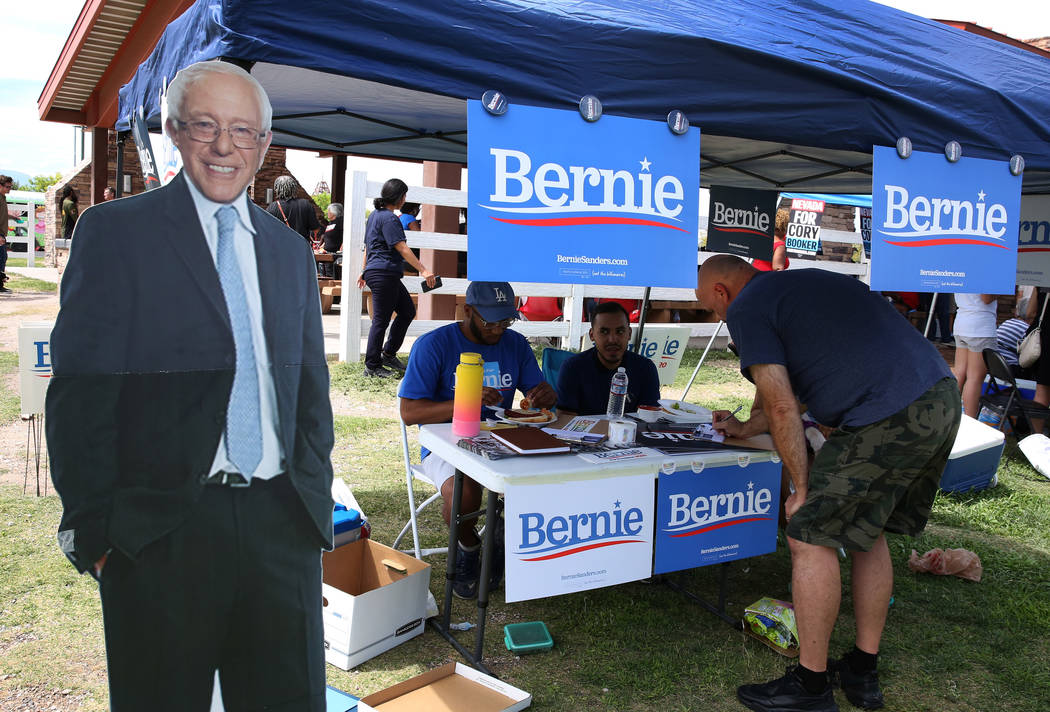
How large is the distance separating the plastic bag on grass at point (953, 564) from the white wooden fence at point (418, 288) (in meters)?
3.47

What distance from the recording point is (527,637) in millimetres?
2959

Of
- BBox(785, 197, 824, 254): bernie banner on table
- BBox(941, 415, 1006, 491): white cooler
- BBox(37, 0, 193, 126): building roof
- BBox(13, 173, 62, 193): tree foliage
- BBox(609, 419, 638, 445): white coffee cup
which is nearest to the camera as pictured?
BBox(609, 419, 638, 445): white coffee cup

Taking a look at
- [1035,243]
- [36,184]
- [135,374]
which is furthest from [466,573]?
[36,184]

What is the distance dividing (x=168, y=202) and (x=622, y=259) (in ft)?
4.63

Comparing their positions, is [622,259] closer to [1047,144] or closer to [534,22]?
[534,22]

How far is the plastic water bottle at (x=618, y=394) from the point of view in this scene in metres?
3.27

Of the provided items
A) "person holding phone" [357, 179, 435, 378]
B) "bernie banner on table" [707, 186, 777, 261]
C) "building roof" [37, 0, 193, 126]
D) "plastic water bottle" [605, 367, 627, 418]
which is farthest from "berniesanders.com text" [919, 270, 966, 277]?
"building roof" [37, 0, 193, 126]

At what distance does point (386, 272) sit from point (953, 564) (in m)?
4.98

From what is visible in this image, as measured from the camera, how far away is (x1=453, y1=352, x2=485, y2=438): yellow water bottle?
2.82 m

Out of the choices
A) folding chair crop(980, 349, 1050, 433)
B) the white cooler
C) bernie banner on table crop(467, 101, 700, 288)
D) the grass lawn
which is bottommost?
the grass lawn

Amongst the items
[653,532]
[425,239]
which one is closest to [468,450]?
[653,532]

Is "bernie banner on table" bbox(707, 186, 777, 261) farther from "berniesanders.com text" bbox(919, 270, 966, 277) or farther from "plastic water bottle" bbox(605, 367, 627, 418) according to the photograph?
"plastic water bottle" bbox(605, 367, 627, 418)

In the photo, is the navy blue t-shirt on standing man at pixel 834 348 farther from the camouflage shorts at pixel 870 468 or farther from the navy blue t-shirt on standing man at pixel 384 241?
the navy blue t-shirt on standing man at pixel 384 241

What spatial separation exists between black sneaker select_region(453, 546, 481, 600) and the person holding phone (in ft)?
12.7
